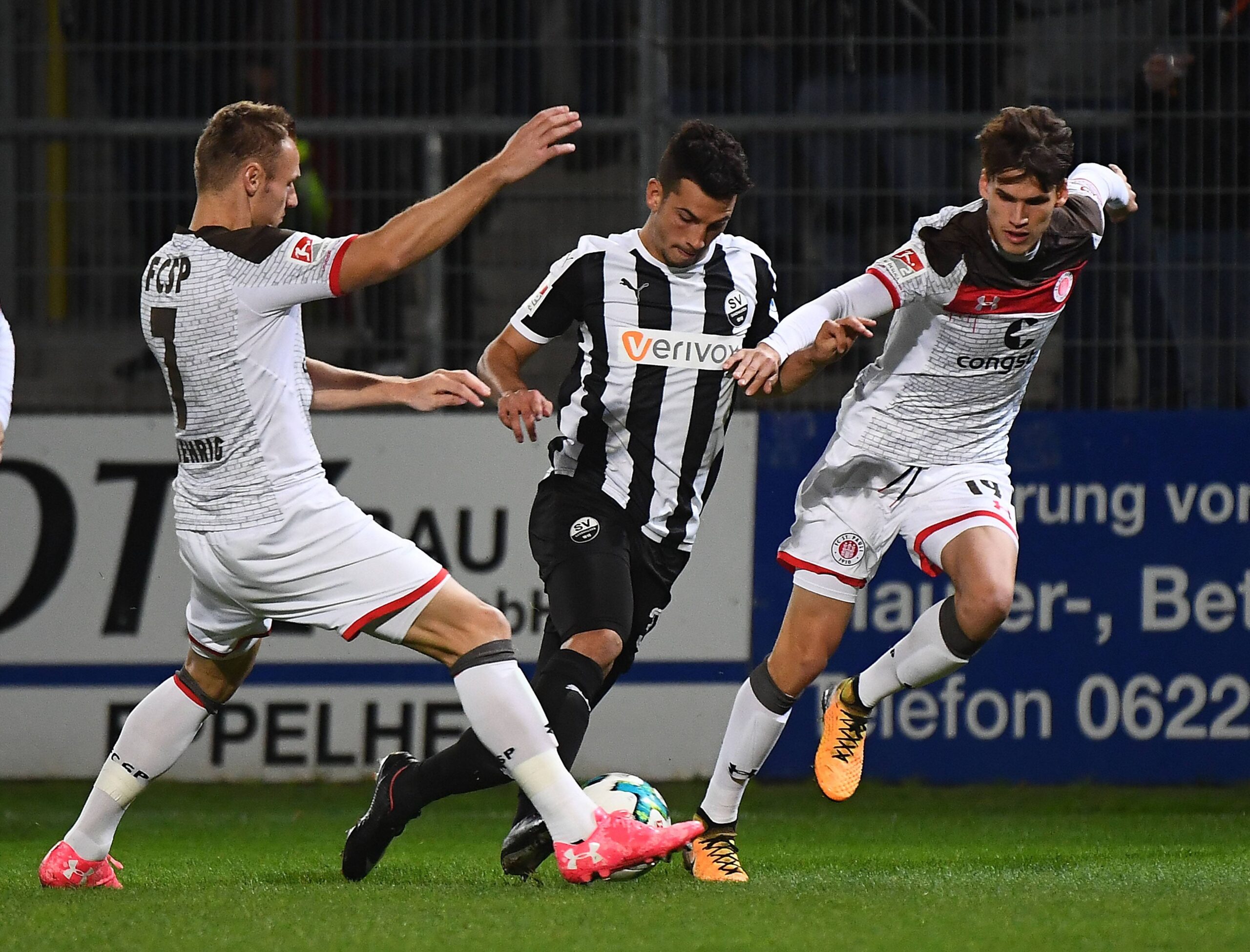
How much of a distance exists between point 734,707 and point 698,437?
0.79 meters

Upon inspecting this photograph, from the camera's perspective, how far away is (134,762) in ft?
16.0

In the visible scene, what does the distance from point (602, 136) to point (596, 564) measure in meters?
3.29

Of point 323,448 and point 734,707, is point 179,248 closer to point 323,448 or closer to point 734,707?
point 734,707

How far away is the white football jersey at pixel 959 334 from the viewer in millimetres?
5227

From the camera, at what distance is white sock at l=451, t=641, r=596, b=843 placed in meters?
4.45

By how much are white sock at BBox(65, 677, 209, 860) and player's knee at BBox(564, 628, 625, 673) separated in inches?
39.6

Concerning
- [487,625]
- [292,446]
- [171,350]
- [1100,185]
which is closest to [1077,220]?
[1100,185]

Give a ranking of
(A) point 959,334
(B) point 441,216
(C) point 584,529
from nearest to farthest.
Result: (B) point 441,216, (C) point 584,529, (A) point 959,334

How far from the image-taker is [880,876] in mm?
5105

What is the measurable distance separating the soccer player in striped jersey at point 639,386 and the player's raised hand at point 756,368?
0.86ft

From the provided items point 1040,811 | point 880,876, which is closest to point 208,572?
point 880,876

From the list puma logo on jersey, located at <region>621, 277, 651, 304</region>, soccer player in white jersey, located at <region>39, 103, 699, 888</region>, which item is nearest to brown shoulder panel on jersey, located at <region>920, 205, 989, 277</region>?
puma logo on jersey, located at <region>621, 277, 651, 304</region>

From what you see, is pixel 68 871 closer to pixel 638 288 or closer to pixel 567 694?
pixel 567 694

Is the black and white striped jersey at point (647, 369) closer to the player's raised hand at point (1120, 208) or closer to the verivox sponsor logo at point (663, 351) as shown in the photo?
the verivox sponsor logo at point (663, 351)
